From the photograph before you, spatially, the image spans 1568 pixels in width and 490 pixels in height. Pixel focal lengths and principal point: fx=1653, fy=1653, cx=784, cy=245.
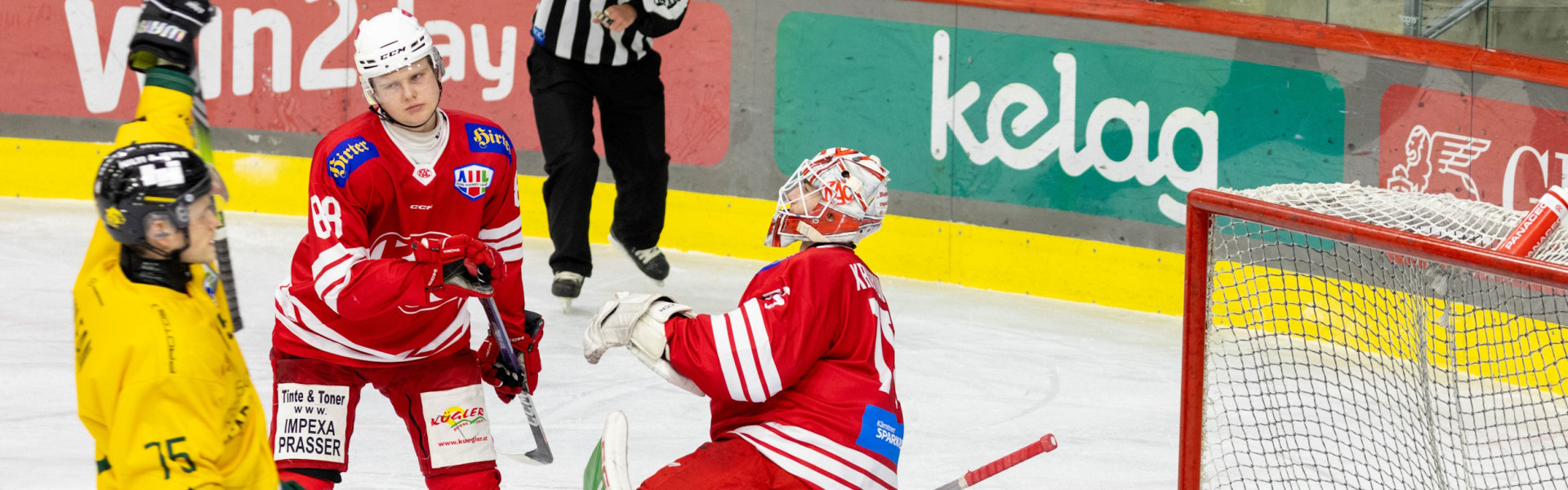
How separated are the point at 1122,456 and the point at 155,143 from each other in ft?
9.22

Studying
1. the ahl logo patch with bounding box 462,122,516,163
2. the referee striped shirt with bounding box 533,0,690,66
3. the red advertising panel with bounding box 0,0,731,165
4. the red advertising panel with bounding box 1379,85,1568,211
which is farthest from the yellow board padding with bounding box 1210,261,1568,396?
the red advertising panel with bounding box 0,0,731,165

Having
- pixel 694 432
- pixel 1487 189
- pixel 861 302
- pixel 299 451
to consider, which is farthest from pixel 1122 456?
pixel 299 451

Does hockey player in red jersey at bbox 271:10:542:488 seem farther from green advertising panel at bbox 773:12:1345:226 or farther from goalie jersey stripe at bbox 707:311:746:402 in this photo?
green advertising panel at bbox 773:12:1345:226

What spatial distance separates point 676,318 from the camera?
2.61 meters

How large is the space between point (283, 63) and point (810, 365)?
5212mm

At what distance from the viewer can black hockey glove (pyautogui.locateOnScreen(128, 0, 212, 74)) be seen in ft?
8.59

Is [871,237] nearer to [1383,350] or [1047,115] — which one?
[1047,115]

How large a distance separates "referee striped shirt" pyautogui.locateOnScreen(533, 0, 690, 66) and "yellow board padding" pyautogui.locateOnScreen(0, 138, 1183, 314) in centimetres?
110

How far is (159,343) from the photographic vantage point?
1996 millimetres

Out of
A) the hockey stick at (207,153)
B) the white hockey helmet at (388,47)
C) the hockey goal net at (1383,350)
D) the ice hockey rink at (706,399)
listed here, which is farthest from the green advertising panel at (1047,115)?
the white hockey helmet at (388,47)

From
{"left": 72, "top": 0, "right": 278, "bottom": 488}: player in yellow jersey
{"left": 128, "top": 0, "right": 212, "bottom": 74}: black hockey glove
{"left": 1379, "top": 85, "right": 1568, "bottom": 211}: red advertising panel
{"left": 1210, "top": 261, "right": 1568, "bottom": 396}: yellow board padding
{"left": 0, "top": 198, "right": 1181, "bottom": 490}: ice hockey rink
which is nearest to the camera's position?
{"left": 72, "top": 0, "right": 278, "bottom": 488}: player in yellow jersey

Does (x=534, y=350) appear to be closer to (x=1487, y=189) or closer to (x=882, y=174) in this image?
(x=882, y=174)

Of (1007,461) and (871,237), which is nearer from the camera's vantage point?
(1007,461)

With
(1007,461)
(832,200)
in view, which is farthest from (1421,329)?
(832,200)
